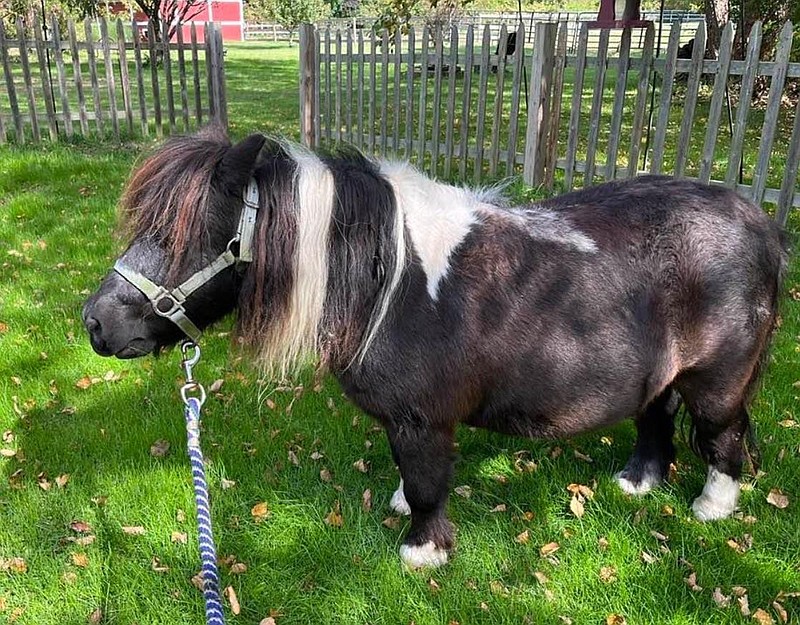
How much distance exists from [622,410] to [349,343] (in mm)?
1173

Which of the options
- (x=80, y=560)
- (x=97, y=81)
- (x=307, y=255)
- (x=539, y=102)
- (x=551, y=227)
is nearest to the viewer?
(x=307, y=255)

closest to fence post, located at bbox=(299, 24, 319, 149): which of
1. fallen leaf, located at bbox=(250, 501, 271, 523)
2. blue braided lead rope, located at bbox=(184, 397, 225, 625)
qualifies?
fallen leaf, located at bbox=(250, 501, 271, 523)

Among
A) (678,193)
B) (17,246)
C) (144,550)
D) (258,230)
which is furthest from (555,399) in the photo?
(17,246)

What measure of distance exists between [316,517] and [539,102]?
5.34m

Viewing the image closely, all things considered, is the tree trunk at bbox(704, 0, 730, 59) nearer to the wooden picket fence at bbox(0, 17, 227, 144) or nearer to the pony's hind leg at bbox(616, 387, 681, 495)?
the wooden picket fence at bbox(0, 17, 227, 144)

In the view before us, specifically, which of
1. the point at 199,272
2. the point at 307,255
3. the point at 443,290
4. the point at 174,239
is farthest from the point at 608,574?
the point at 174,239

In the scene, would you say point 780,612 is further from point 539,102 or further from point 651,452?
point 539,102

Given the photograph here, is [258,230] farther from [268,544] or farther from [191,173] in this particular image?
[268,544]

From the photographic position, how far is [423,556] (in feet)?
9.37

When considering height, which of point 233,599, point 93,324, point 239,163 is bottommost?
point 233,599

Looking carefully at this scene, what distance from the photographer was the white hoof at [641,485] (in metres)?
3.28

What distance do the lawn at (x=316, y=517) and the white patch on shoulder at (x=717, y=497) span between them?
0.20ft

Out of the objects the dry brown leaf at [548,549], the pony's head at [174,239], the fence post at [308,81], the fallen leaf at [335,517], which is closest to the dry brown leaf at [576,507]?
the dry brown leaf at [548,549]

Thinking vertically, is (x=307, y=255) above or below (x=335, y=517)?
above
